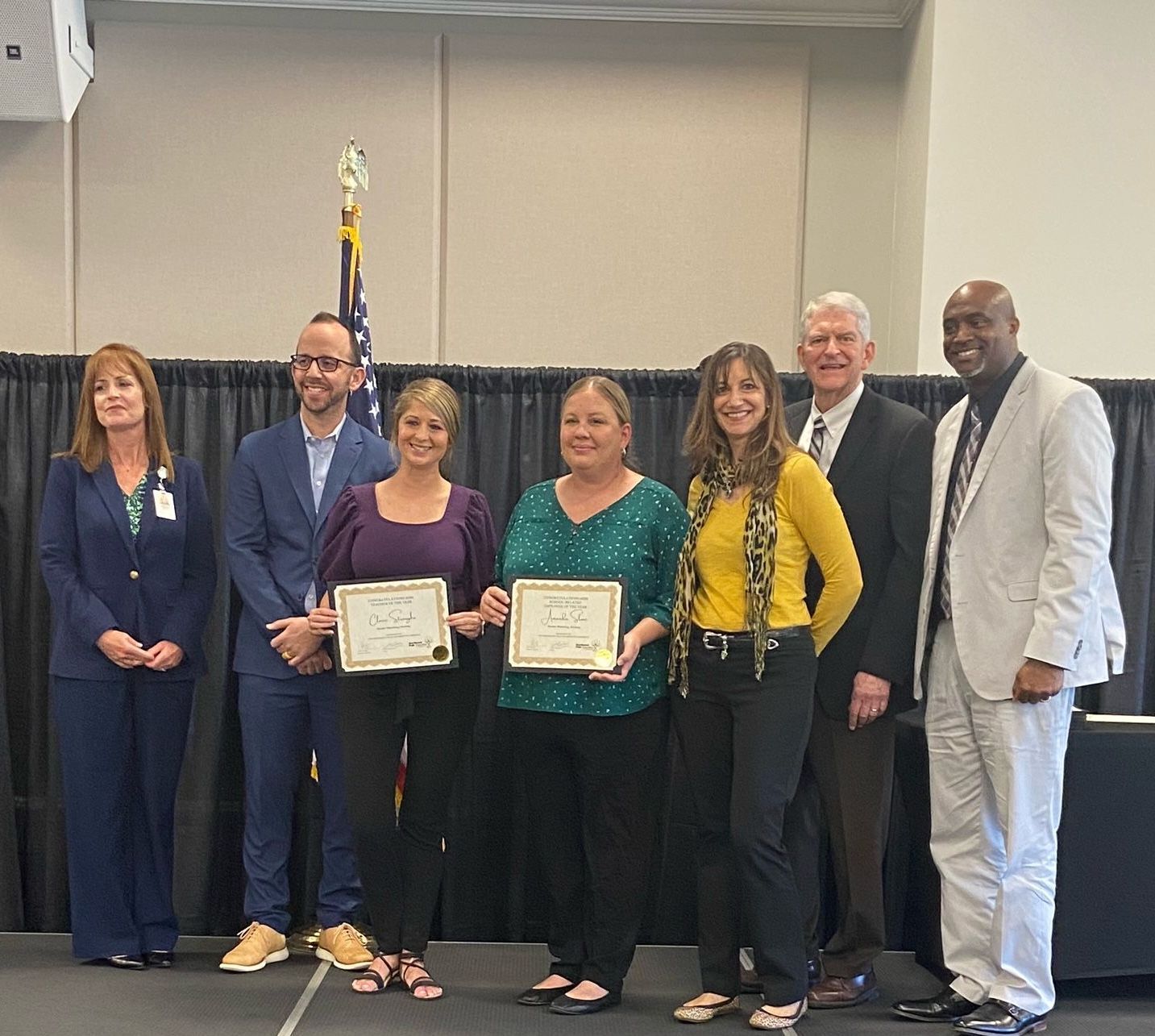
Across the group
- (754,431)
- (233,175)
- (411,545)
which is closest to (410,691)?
(411,545)

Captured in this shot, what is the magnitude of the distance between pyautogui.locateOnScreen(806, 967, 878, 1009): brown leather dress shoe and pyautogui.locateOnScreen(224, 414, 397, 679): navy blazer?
1.63 m

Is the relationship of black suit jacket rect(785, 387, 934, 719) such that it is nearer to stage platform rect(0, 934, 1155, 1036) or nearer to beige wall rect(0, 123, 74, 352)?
stage platform rect(0, 934, 1155, 1036)

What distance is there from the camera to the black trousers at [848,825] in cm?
306

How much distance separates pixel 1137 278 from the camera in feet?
15.0

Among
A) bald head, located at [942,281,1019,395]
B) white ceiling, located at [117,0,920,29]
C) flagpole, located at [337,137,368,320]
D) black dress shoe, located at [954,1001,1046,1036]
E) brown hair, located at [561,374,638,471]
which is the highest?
white ceiling, located at [117,0,920,29]

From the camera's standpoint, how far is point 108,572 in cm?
324

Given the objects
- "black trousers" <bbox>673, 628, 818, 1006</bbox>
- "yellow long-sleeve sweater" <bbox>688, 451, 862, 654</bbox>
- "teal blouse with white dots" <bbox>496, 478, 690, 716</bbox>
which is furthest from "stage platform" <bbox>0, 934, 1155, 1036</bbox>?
"yellow long-sleeve sweater" <bbox>688, 451, 862, 654</bbox>

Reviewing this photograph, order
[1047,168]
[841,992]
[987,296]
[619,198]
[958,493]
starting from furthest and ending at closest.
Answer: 1. [619,198]
2. [1047,168]
3. [841,992]
4. [958,493]
5. [987,296]

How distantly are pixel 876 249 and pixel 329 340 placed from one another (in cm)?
270

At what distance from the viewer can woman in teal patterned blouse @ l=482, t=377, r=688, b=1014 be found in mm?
2873

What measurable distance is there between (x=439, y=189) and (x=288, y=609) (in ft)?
7.73

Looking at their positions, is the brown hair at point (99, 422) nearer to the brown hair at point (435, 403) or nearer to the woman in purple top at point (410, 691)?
the woman in purple top at point (410, 691)

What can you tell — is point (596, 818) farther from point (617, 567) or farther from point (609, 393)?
point (609, 393)

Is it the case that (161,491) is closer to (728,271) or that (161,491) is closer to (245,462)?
(245,462)
